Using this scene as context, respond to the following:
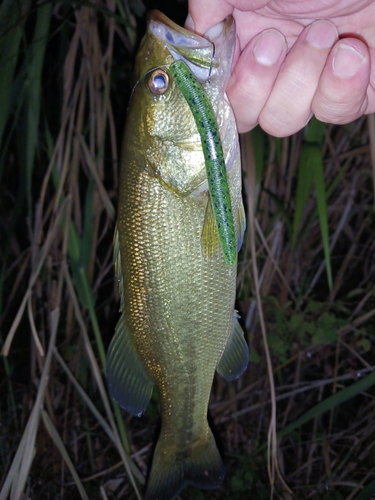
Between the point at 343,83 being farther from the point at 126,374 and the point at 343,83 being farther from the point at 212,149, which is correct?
the point at 126,374

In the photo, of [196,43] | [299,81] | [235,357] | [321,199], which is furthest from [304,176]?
[196,43]

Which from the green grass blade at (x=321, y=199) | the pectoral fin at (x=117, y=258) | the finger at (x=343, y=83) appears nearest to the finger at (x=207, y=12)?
the finger at (x=343, y=83)

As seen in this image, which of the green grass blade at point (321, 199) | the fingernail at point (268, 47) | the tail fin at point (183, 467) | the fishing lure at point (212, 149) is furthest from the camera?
the green grass blade at point (321, 199)

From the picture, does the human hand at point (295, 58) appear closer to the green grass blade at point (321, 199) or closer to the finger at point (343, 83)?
the finger at point (343, 83)

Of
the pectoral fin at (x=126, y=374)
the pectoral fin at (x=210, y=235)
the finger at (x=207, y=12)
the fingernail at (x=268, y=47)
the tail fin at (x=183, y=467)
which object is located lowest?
the tail fin at (x=183, y=467)

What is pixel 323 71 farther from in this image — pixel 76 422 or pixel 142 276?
pixel 76 422

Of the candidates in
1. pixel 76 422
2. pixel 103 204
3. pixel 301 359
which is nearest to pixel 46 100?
pixel 103 204
